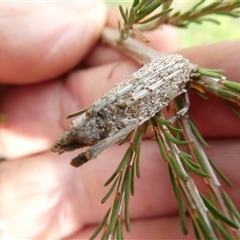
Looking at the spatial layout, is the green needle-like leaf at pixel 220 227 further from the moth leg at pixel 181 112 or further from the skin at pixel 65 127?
the skin at pixel 65 127

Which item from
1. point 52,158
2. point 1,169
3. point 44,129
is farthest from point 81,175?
point 1,169

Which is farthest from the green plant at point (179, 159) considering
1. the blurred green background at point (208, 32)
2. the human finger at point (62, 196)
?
the blurred green background at point (208, 32)

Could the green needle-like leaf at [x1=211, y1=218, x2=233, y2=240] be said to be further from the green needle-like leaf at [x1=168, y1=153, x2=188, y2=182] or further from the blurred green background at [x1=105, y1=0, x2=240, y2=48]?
the blurred green background at [x1=105, y1=0, x2=240, y2=48]

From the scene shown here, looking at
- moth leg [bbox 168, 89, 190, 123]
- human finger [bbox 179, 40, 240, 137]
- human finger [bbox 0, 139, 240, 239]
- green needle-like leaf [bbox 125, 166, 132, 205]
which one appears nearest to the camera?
green needle-like leaf [bbox 125, 166, 132, 205]

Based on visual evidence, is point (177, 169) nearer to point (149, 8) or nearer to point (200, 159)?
point (200, 159)

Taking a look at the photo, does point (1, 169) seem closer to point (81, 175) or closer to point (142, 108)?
point (81, 175)

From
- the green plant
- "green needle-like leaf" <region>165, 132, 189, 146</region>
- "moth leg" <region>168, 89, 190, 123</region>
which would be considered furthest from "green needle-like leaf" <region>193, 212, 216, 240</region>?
"moth leg" <region>168, 89, 190, 123</region>

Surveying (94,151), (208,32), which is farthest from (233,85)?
(208,32)
